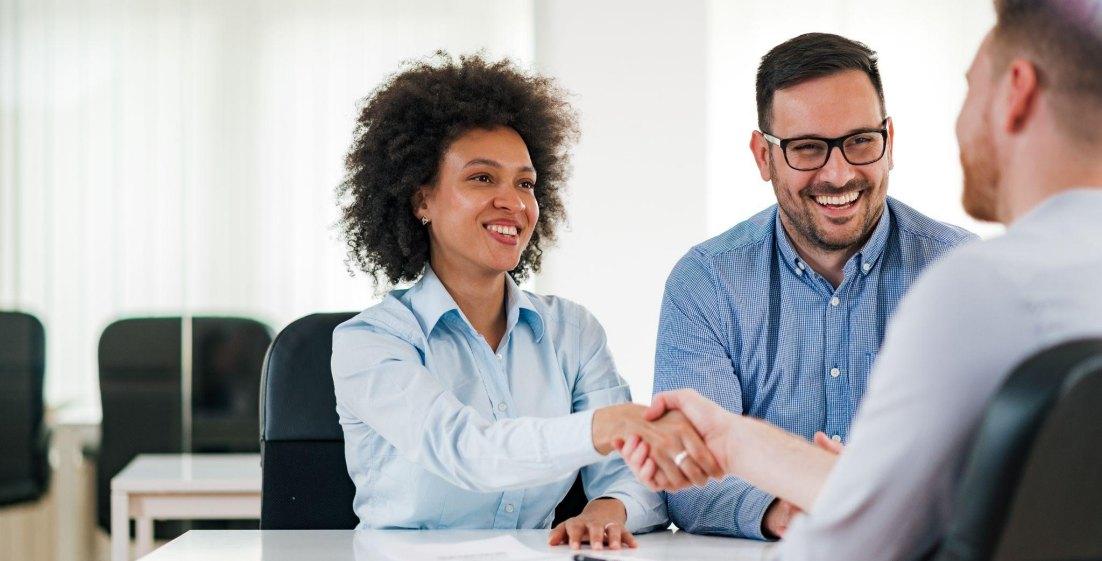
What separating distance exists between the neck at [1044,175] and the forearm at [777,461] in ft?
1.90

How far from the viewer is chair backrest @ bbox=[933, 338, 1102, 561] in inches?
30.4

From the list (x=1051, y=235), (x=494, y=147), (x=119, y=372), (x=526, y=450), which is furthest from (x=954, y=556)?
(x=119, y=372)

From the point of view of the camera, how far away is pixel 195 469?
3.44 meters

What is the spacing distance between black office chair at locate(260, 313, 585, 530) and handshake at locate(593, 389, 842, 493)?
44cm

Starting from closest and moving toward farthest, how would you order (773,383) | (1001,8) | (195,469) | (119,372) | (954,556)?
(954,556) < (1001,8) < (773,383) < (195,469) < (119,372)

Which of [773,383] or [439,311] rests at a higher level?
[439,311]

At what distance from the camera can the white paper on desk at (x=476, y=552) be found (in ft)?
5.27

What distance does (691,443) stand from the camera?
1696 millimetres

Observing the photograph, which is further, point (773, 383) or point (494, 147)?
point (494, 147)

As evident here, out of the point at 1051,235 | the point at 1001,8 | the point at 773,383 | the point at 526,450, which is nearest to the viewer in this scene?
the point at 1051,235

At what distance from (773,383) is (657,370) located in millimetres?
215

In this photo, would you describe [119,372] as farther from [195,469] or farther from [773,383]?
[773,383]

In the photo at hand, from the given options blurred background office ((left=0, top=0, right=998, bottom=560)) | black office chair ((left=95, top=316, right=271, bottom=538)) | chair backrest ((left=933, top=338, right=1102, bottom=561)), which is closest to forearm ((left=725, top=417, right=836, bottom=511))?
chair backrest ((left=933, top=338, right=1102, bottom=561))

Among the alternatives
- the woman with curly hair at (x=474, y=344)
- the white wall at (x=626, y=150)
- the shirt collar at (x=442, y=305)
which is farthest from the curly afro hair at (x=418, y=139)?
the white wall at (x=626, y=150)
